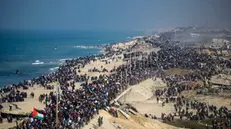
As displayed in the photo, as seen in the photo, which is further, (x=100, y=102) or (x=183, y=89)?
(x=183, y=89)

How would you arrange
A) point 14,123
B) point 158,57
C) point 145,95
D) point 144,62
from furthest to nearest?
point 158,57, point 144,62, point 145,95, point 14,123

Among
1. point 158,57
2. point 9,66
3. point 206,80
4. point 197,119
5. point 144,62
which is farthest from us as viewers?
point 9,66

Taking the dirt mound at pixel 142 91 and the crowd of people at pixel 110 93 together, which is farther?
the dirt mound at pixel 142 91

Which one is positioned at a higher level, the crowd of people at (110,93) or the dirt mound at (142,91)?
the crowd of people at (110,93)

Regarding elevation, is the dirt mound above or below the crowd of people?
below

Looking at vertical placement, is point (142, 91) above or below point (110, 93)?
below

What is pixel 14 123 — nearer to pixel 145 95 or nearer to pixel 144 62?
pixel 145 95

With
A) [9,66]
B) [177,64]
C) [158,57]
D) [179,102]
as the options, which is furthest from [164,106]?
[9,66]

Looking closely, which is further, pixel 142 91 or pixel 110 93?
pixel 142 91

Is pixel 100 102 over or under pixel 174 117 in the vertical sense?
over

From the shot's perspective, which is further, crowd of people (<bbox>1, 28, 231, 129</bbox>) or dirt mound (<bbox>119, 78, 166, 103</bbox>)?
dirt mound (<bbox>119, 78, 166, 103</bbox>)
